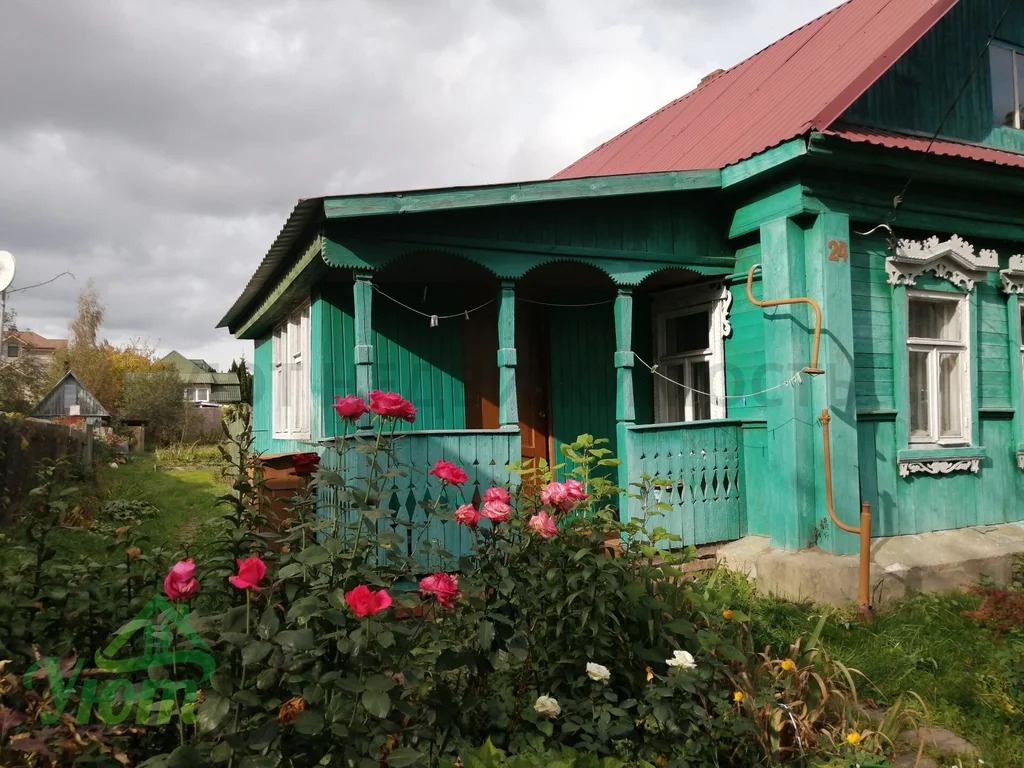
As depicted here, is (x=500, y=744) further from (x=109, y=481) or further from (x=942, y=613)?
(x=109, y=481)

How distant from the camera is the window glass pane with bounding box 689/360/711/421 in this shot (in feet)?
22.8

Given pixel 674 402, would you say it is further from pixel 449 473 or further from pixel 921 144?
pixel 449 473

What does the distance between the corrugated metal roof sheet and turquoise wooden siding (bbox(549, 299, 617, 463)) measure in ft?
8.97

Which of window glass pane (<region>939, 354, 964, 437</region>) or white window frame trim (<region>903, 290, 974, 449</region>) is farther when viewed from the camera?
window glass pane (<region>939, 354, 964, 437</region>)

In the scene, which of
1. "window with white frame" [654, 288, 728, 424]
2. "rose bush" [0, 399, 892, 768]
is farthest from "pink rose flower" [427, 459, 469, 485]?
"window with white frame" [654, 288, 728, 424]

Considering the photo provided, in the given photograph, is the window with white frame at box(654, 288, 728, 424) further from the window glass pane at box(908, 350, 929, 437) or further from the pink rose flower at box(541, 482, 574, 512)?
the pink rose flower at box(541, 482, 574, 512)

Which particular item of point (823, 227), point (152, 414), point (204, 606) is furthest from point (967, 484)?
point (152, 414)

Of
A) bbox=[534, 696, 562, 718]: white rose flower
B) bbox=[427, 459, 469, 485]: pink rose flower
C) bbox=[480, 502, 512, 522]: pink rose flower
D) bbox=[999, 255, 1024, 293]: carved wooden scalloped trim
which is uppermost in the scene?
bbox=[999, 255, 1024, 293]: carved wooden scalloped trim

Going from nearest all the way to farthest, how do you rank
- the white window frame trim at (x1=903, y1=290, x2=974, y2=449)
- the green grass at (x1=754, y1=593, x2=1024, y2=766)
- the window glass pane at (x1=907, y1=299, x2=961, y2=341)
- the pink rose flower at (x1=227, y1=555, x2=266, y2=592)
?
the pink rose flower at (x1=227, y1=555, x2=266, y2=592) → the green grass at (x1=754, y1=593, x2=1024, y2=766) → the white window frame trim at (x1=903, y1=290, x2=974, y2=449) → the window glass pane at (x1=907, y1=299, x2=961, y2=341)

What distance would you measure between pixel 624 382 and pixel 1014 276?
13.3ft

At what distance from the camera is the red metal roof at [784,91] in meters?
6.25

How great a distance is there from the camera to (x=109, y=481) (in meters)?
12.7

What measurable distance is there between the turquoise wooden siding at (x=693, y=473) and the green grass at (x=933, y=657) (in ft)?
3.16

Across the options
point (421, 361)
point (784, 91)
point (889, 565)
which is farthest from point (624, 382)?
point (784, 91)
